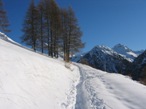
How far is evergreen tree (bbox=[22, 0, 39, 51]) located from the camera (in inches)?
1409

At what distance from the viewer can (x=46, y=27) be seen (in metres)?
36.0

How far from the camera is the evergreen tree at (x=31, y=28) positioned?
35.8 m

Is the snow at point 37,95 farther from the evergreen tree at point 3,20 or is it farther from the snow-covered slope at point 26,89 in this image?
the evergreen tree at point 3,20

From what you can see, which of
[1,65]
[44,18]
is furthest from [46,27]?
[1,65]

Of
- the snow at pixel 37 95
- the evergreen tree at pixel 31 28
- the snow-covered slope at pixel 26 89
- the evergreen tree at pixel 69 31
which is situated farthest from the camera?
the evergreen tree at pixel 69 31

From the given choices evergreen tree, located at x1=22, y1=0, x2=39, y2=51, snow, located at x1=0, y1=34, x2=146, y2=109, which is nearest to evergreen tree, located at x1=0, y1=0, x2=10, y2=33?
evergreen tree, located at x1=22, y1=0, x2=39, y2=51

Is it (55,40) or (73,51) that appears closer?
(55,40)

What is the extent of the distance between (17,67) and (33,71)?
1.45 meters

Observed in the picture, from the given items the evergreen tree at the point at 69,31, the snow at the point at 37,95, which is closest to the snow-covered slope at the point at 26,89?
the snow at the point at 37,95

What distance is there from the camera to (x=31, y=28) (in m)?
35.8

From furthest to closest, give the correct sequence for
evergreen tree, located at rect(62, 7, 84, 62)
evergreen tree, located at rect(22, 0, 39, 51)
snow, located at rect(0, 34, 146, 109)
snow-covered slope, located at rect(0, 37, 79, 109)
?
evergreen tree, located at rect(62, 7, 84, 62)
evergreen tree, located at rect(22, 0, 39, 51)
snow, located at rect(0, 34, 146, 109)
snow-covered slope, located at rect(0, 37, 79, 109)

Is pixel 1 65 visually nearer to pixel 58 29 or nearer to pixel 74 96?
pixel 74 96

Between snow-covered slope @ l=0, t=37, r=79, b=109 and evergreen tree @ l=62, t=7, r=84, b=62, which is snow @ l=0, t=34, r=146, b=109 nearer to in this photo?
snow-covered slope @ l=0, t=37, r=79, b=109

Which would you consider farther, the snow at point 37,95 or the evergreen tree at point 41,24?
the evergreen tree at point 41,24
